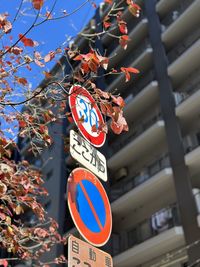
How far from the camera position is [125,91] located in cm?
2275

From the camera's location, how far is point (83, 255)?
3170 millimetres

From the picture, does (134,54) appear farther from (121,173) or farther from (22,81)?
(22,81)

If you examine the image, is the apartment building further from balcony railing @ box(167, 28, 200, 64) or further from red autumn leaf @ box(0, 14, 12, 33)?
red autumn leaf @ box(0, 14, 12, 33)

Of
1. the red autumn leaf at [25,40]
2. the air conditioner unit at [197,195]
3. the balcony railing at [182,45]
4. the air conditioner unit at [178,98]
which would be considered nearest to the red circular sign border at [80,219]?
the red autumn leaf at [25,40]

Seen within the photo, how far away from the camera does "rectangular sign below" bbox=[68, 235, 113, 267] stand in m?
3.07

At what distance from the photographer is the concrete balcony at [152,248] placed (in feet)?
45.3

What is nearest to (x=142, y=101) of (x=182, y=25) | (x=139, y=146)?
(x=139, y=146)

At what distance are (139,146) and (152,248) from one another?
5074 millimetres

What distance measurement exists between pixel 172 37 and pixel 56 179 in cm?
1032

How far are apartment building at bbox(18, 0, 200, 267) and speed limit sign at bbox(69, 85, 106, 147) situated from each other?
31.4ft

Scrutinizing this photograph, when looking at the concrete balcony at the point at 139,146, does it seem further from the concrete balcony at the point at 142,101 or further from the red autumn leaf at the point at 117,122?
the red autumn leaf at the point at 117,122

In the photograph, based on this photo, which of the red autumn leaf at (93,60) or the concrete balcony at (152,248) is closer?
the red autumn leaf at (93,60)

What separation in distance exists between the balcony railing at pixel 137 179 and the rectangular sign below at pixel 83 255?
44.7 ft

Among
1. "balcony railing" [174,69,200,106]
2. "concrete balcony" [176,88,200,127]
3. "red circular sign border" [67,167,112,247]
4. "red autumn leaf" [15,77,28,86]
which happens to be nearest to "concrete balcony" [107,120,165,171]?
"concrete balcony" [176,88,200,127]
